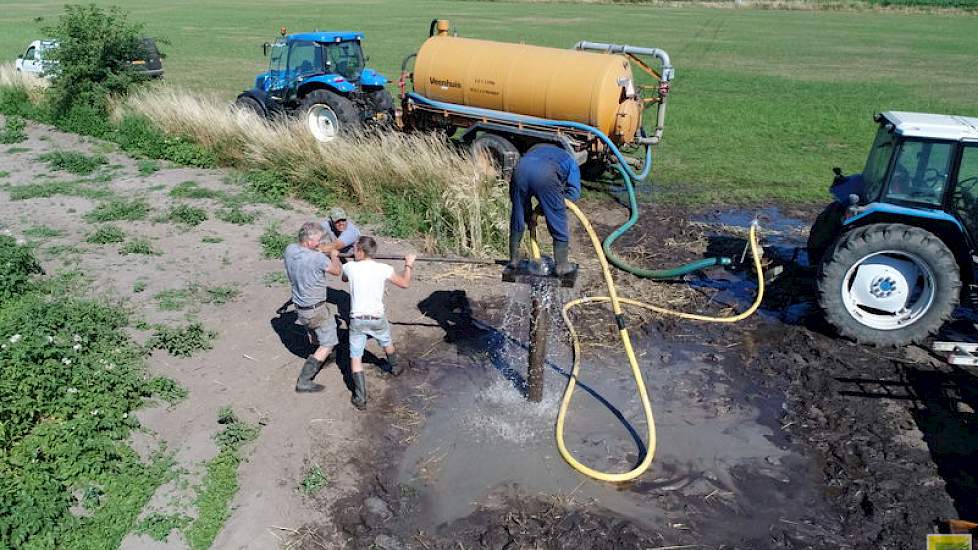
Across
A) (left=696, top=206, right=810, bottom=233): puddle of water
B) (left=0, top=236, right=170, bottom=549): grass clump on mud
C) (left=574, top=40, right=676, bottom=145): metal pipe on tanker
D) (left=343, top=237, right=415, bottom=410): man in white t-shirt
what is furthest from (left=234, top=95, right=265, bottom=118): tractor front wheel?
(left=343, top=237, right=415, bottom=410): man in white t-shirt

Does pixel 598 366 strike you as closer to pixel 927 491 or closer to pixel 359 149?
pixel 927 491

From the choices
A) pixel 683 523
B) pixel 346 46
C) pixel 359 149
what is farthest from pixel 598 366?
pixel 346 46

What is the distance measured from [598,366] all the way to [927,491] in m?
2.93

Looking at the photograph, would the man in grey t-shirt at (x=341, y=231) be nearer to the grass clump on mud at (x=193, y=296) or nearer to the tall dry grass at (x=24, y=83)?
the grass clump on mud at (x=193, y=296)

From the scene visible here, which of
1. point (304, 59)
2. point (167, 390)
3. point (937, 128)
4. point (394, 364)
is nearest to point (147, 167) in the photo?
point (304, 59)

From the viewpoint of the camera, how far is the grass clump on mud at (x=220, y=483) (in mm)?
4934

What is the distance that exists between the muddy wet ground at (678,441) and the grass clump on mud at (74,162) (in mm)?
8195

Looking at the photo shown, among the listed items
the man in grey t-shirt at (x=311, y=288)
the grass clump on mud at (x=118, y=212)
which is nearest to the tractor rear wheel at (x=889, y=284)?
the man in grey t-shirt at (x=311, y=288)

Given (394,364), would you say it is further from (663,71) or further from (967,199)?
(663,71)

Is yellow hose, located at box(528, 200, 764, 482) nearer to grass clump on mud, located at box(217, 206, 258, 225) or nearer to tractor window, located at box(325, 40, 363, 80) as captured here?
grass clump on mud, located at box(217, 206, 258, 225)

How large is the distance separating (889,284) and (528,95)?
6573mm

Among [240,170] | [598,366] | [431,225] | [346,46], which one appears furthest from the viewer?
[346,46]

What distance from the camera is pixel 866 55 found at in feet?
102

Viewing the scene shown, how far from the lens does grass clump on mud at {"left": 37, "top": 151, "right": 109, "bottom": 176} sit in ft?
42.3
